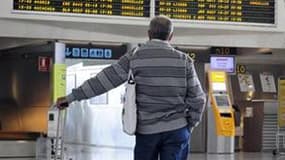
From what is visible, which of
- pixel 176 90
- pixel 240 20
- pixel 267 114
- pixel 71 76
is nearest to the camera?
pixel 176 90

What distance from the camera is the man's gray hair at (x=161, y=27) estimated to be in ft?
12.2

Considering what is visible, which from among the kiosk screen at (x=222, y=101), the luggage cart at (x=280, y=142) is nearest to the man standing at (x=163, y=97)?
the kiosk screen at (x=222, y=101)

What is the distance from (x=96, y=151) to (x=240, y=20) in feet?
13.2

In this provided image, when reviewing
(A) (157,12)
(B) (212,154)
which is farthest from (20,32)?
(B) (212,154)

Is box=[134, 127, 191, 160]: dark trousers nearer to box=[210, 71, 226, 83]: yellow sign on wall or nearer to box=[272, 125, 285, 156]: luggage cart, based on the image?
box=[210, 71, 226, 83]: yellow sign on wall

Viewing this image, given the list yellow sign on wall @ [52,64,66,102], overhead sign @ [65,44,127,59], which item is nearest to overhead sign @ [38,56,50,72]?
overhead sign @ [65,44,127,59]

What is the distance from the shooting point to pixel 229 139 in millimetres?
14070

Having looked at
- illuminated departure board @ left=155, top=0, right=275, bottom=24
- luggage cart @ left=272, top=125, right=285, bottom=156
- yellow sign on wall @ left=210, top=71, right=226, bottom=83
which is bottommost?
luggage cart @ left=272, top=125, right=285, bottom=156

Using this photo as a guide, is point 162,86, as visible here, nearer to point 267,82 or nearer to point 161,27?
point 161,27

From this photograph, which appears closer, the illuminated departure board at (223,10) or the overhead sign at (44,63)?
the illuminated departure board at (223,10)

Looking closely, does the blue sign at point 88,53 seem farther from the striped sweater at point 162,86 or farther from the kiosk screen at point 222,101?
the striped sweater at point 162,86

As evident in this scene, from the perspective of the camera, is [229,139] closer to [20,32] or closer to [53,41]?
[53,41]

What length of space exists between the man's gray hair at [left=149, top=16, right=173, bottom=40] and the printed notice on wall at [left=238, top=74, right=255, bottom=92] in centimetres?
1195

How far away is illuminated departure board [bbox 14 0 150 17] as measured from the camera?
9.87 meters
